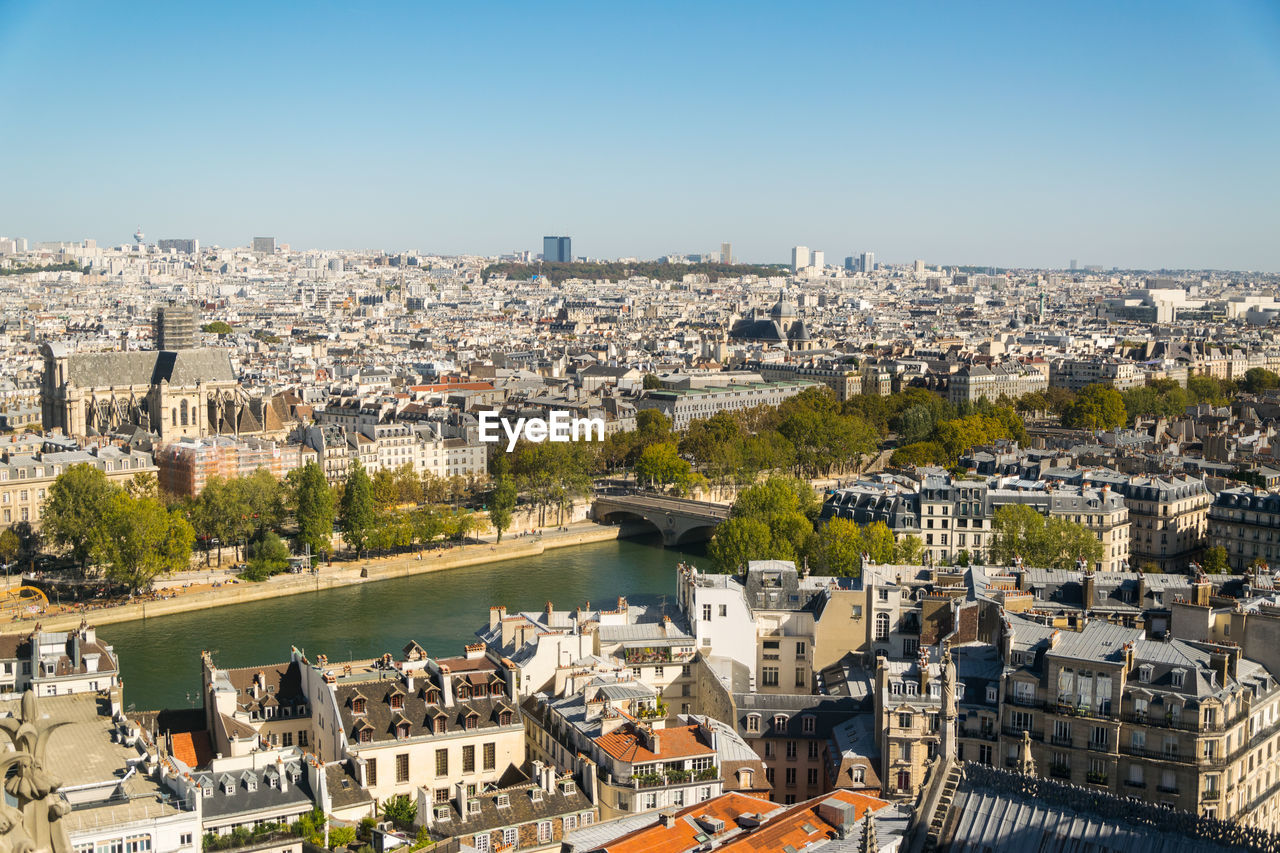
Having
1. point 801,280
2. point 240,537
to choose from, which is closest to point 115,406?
point 240,537

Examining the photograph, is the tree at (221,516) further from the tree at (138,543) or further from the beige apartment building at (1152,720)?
the beige apartment building at (1152,720)

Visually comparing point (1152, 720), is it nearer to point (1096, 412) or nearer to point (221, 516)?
point (221, 516)

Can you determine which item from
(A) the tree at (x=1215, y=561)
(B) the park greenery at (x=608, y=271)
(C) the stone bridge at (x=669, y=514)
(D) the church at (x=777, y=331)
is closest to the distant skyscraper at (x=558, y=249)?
(B) the park greenery at (x=608, y=271)

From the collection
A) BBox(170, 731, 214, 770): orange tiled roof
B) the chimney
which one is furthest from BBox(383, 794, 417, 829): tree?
the chimney

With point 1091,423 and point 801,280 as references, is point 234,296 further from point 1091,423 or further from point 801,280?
point 1091,423

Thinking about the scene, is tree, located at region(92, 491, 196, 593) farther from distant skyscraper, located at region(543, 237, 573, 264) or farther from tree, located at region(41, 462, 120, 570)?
distant skyscraper, located at region(543, 237, 573, 264)
